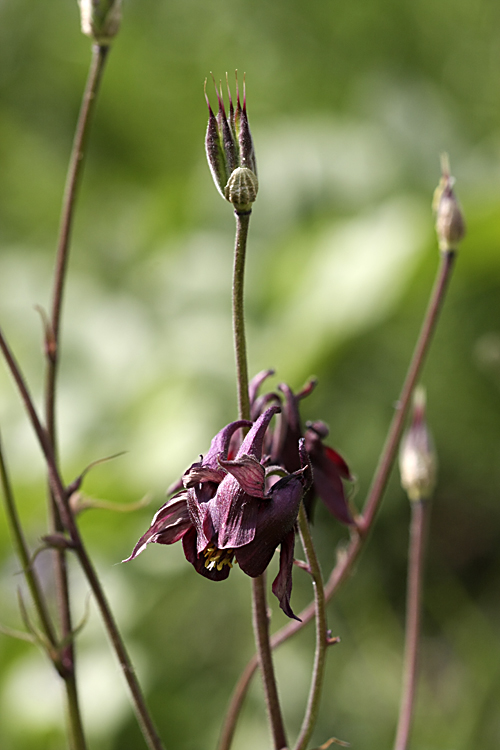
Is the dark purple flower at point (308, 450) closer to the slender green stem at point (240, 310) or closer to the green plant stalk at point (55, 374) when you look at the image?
the slender green stem at point (240, 310)

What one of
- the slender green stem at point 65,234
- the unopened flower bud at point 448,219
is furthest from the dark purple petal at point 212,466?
Answer: the unopened flower bud at point 448,219

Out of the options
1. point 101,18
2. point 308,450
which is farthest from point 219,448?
point 101,18

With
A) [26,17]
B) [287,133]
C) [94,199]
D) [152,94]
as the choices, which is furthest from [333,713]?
[26,17]

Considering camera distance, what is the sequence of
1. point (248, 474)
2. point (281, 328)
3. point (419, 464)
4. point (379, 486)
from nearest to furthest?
1. point (248, 474)
2. point (379, 486)
3. point (419, 464)
4. point (281, 328)

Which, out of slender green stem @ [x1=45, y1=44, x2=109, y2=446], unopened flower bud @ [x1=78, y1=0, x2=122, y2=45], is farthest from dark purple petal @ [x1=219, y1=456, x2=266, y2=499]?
unopened flower bud @ [x1=78, y1=0, x2=122, y2=45]

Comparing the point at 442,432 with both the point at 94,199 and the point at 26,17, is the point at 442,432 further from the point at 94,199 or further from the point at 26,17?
the point at 26,17

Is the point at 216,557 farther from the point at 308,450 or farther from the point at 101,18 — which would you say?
the point at 101,18

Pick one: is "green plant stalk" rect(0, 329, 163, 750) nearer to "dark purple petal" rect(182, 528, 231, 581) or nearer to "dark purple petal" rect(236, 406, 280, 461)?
"dark purple petal" rect(182, 528, 231, 581)
